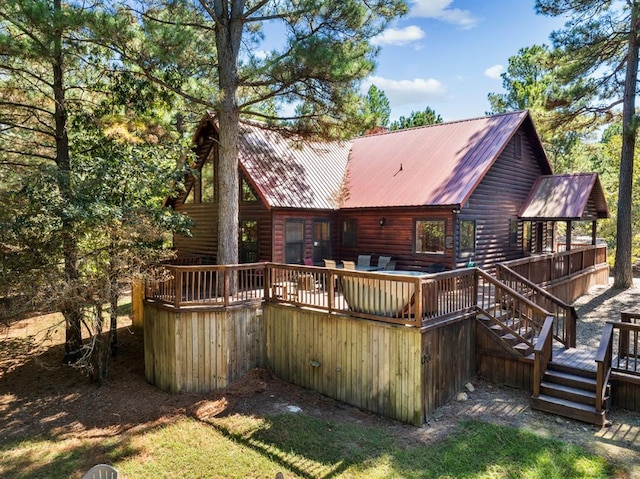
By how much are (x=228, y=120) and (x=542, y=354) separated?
8.47 metres

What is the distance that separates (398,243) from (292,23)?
22.8ft

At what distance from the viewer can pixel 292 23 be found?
9.85 metres

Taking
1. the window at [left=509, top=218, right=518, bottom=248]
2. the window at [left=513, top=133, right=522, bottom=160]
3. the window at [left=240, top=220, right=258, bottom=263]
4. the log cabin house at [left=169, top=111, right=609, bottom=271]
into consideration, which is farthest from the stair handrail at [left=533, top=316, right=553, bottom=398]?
the window at [left=513, top=133, right=522, bottom=160]

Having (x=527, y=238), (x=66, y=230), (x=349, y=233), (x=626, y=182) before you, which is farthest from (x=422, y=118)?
(x=66, y=230)

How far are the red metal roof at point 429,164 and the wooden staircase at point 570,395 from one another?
5.07 metres

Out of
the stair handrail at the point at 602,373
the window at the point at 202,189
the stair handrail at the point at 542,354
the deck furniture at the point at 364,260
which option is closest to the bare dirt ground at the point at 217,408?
the stair handrail at the point at 602,373

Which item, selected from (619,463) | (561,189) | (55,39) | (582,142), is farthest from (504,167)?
(582,142)

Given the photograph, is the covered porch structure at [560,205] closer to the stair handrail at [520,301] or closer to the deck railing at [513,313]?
the deck railing at [513,313]

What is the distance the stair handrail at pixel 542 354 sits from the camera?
7.43 meters

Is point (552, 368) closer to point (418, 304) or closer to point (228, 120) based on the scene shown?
point (418, 304)

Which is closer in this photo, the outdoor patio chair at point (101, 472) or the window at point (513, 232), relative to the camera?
the outdoor patio chair at point (101, 472)

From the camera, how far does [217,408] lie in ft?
26.7

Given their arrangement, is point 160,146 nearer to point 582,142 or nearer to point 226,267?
point 226,267

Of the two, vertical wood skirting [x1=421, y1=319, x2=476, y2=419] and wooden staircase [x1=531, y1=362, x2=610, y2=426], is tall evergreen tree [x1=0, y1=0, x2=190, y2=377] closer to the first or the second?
vertical wood skirting [x1=421, y1=319, x2=476, y2=419]
